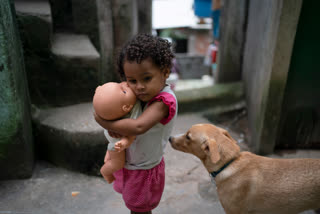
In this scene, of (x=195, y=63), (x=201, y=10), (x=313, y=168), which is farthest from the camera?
(x=195, y=63)

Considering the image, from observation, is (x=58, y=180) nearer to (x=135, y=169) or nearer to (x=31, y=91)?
(x=31, y=91)

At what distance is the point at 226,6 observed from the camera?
5438mm

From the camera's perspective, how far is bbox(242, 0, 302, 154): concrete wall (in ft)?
10.2

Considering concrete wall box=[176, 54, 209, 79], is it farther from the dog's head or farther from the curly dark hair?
→ the curly dark hair

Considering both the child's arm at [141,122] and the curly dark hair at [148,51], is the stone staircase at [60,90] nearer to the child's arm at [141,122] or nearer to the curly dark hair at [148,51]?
the child's arm at [141,122]

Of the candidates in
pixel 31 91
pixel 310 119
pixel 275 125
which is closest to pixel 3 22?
pixel 31 91

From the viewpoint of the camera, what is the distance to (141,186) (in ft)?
6.00

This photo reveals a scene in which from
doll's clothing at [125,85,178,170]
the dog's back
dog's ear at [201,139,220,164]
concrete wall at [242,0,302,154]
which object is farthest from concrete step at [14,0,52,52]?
concrete wall at [242,0,302,154]

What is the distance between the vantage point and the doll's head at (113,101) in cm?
151

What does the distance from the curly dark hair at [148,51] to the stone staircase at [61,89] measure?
5.18ft

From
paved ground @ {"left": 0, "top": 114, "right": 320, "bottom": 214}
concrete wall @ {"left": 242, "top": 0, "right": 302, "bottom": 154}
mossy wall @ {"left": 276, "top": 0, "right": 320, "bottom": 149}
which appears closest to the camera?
paved ground @ {"left": 0, "top": 114, "right": 320, "bottom": 214}

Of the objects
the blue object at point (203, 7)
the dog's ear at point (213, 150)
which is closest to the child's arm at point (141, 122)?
the dog's ear at point (213, 150)

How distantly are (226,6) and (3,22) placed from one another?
14.7 feet

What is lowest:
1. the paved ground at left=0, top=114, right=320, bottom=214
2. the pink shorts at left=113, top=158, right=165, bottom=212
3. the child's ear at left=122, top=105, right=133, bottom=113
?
the paved ground at left=0, top=114, right=320, bottom=214
